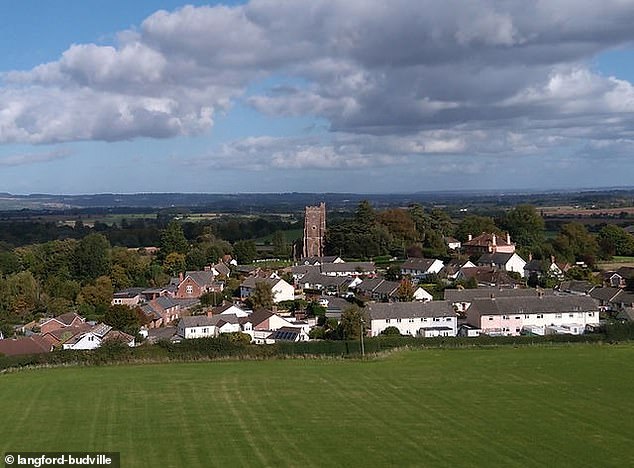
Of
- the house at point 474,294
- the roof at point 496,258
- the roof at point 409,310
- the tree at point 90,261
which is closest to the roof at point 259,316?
the roof at point 409,310

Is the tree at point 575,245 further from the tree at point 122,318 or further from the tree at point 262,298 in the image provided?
the tree at point 122,318

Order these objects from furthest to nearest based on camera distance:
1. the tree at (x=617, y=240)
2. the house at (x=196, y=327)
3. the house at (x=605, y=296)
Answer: the tree at (x=617, y=240) < the house at (x=605, y=296) < the house at (x=196, y=327)

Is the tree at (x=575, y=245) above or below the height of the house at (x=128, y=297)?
above

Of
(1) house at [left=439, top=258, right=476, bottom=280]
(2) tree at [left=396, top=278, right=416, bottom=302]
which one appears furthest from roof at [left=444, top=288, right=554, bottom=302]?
(1) house at [left=439, top=258, right=476, bottom=280]

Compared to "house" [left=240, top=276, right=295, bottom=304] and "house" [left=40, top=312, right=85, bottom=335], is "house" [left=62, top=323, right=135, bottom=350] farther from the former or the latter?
"house" [left=240, top=276, right=295, bottom=304]

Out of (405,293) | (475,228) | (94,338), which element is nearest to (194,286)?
(405,293)
